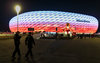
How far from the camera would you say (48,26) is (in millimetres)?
79125

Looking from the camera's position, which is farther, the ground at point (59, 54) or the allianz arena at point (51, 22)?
the allianz arena at point (51, 22)

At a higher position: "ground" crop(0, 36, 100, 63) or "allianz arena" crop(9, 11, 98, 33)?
"allianz arena" crop(9, 11, 98, 33)

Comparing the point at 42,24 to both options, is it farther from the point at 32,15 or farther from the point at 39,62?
the point at 39,62

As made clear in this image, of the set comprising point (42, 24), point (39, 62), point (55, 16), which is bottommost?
point (39, 62)

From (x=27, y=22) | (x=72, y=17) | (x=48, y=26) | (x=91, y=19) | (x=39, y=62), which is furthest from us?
(x=91, y=19)

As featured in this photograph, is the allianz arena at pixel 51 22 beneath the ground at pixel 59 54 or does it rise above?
above

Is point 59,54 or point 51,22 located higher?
point 51,22

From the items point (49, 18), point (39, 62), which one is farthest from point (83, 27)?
point (39, 62)

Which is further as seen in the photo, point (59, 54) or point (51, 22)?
point (51, 22)

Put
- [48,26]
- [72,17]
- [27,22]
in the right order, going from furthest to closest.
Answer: [72,17], [27,22], [48,26]

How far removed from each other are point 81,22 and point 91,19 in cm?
1488

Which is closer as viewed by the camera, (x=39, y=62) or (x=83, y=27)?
(x=39, y=62)

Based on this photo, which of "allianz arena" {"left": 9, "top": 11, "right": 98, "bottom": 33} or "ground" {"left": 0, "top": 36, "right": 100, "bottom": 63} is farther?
"allianz arena" {"left": 9, "top": 11, "right": 98, "bottom": 33}

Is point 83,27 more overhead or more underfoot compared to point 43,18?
more underfoot
